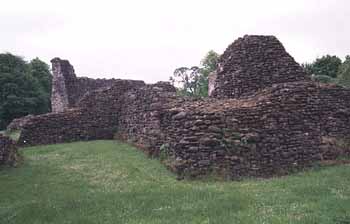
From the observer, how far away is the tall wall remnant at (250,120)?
13.4 metres

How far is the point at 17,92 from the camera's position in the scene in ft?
171

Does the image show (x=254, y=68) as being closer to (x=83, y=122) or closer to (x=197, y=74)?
(x=83, y=122)

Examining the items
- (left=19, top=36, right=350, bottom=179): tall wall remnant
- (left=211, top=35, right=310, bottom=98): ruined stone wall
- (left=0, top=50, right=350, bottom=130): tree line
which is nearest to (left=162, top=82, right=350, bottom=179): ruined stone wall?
(left=19, top=36, right=350, bottom=179): tall wall remnant

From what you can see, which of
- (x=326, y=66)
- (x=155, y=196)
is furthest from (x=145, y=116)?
(x=326, y=66)

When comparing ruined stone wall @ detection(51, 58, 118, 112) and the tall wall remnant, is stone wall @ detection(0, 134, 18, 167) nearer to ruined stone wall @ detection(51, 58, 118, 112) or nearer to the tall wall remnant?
the tall wall remnant

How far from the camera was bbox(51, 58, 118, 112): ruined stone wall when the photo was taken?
99.7 feet

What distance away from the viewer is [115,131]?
23.4 m

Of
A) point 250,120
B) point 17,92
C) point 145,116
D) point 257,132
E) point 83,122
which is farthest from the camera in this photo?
point 17,92

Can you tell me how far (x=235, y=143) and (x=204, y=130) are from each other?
0.87 metres

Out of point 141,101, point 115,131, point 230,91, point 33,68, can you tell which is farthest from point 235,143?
point 33,68

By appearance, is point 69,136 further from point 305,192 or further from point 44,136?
point 305,192

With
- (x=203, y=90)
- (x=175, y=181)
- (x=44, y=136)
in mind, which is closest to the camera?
(x=175, y=181)

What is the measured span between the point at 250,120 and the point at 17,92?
41980 millimetres

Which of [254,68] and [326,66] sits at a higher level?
[326,66]
